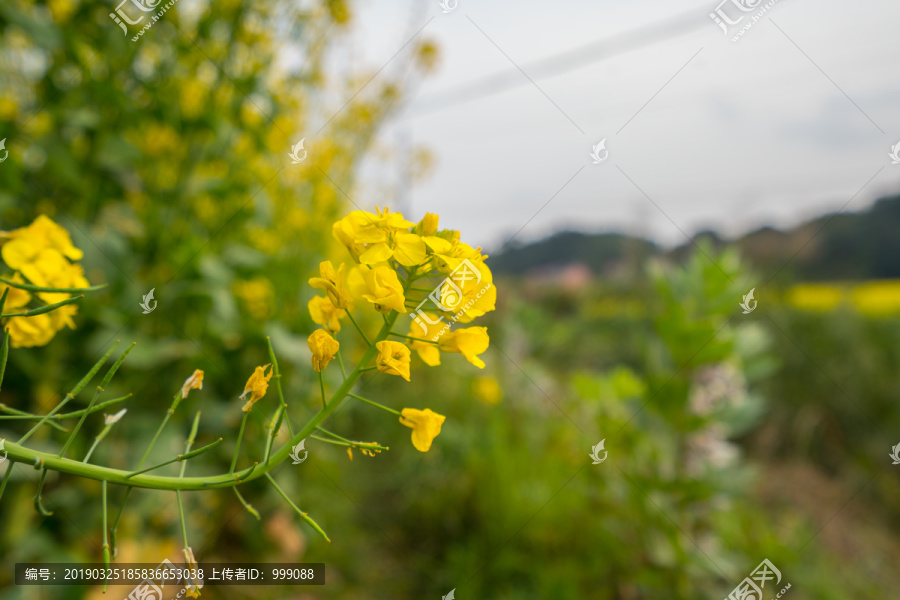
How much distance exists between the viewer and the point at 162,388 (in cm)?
164

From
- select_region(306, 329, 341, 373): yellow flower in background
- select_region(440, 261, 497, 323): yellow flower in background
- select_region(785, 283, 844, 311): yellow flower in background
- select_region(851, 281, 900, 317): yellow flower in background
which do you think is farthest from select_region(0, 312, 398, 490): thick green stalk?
select_region(851, 281, 900, 317): yellow flower in background

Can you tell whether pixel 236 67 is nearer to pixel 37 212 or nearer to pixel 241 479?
pixel 37 212

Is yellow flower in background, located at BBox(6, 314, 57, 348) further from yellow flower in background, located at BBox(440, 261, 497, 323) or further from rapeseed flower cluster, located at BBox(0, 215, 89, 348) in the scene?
yellow flower in background, located at BBox(440, 261, 497, 323)

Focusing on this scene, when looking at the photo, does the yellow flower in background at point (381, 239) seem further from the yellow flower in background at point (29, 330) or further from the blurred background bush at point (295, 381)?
the blurred background bush at point (295, 381)

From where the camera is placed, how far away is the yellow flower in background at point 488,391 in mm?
2883

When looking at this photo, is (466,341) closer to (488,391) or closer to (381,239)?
(381,239)

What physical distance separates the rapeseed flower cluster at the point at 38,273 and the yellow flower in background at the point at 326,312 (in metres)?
0.32

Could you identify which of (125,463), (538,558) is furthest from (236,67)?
(538,558)

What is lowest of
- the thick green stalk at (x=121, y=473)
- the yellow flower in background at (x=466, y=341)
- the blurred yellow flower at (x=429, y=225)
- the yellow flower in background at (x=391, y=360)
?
the thick green stalk at (x=121, y=473)

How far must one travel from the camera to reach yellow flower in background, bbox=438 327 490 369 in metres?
0.52

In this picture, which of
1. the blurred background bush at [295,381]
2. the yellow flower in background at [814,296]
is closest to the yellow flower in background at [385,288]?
the blurred background bush at [295,381]

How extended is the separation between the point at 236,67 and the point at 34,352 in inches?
43.0

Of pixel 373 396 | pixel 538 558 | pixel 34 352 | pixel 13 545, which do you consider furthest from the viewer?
pixel 373 396
